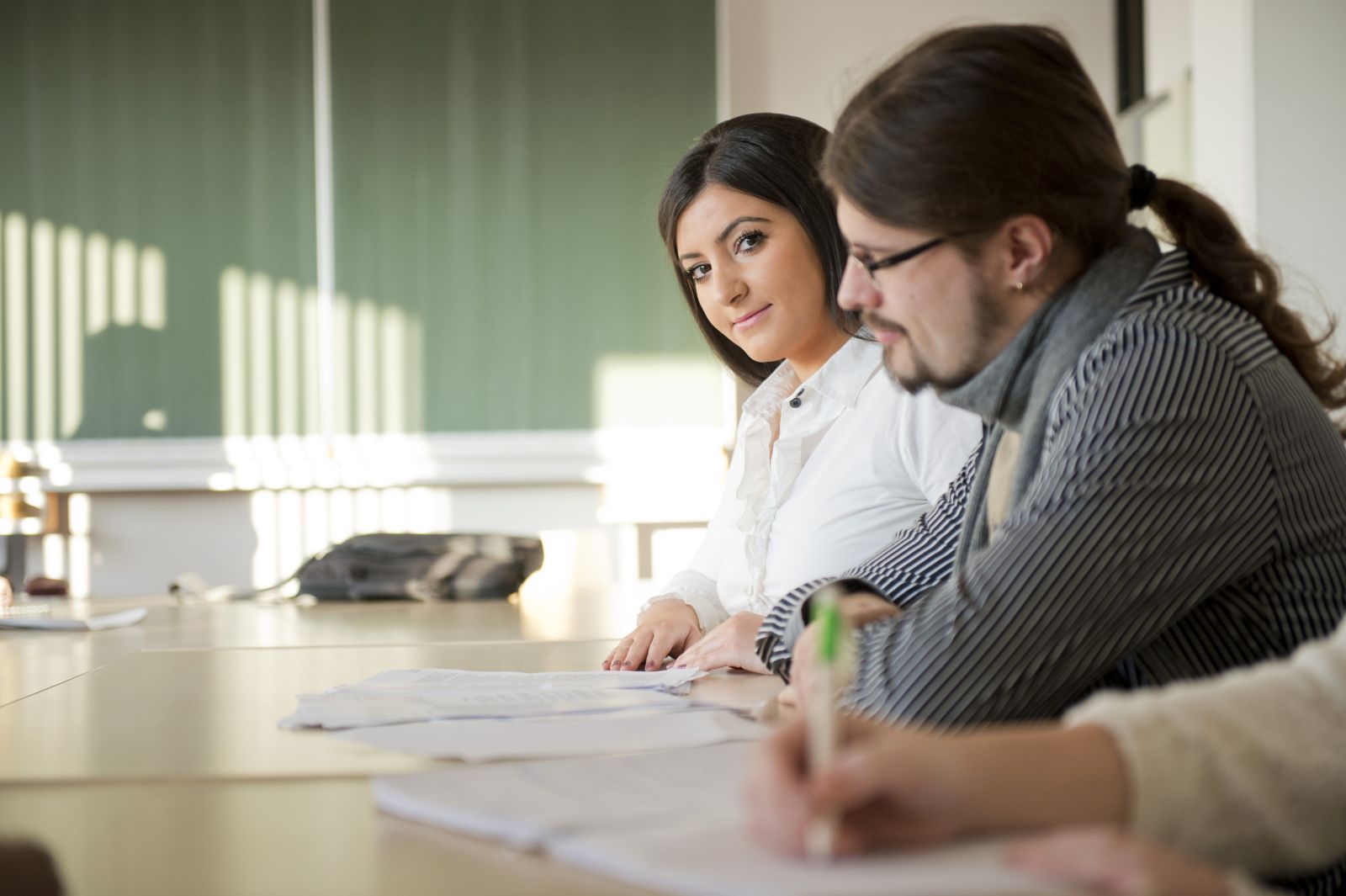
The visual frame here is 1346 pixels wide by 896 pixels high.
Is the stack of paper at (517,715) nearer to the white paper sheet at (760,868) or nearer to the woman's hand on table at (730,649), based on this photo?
the woman's hand on table at (730,649)

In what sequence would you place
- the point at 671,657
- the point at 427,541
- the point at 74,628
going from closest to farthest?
the point at 671,657 → the point at 74,628 → the point at 427,541

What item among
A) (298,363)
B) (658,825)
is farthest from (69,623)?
(298,363)

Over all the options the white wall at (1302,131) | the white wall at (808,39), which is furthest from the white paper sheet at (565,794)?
the white wall at (808,39)

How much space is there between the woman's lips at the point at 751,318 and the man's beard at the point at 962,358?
2.90 ft

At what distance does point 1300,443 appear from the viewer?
96cm

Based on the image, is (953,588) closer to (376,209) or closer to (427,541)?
(427,541)

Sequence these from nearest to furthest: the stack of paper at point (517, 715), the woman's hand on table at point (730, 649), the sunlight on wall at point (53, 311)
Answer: the stack of paper at point (517, 715) < the woman's hand on table at point (730, 649) < the sunlight on wall at point (53, 311)

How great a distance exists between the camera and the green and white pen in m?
0.56

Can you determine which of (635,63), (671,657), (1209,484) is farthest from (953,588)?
(635,63)

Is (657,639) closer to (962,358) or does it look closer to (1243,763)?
(962,358)

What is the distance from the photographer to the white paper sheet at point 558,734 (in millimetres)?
990

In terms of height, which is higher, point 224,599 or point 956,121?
point 956,121

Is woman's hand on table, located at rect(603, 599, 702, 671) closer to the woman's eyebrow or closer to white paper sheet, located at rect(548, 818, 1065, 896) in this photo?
the woman's eyebrow

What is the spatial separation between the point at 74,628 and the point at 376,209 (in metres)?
2.42
